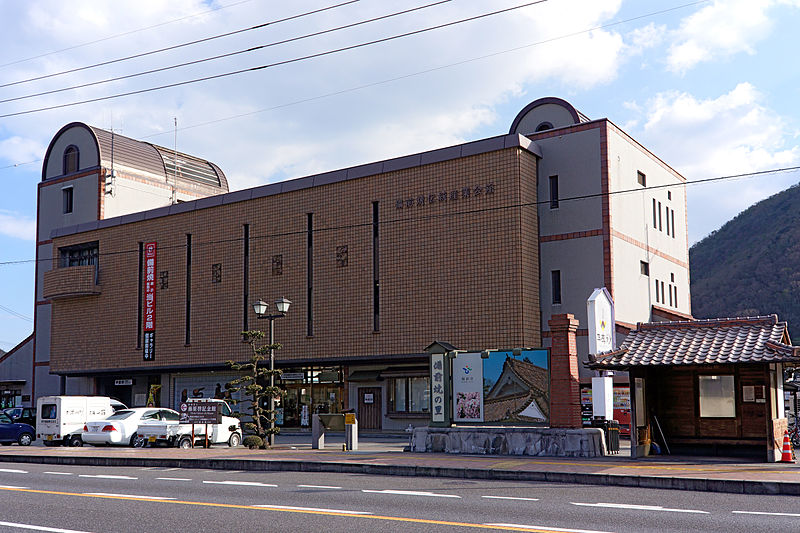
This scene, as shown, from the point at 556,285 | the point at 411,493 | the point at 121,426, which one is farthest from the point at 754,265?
the point at 411,493

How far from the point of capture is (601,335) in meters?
22.5

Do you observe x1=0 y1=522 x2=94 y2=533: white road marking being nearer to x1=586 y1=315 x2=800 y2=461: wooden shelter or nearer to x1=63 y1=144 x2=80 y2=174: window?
x1=586 y1=315 x2=800 y2=461: wooden shelter

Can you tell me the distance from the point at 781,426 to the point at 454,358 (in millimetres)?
8672

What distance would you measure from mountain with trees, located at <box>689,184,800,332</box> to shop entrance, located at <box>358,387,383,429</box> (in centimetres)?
6105

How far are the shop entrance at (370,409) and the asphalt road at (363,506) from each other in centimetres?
2267

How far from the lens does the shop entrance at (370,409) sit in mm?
40375

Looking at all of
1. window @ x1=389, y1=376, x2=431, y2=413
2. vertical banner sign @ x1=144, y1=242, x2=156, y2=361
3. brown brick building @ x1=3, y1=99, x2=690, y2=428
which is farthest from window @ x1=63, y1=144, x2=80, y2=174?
window @ x1=389, y1=376, x2=431, y2=413

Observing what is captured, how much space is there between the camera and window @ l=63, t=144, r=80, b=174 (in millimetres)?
54562

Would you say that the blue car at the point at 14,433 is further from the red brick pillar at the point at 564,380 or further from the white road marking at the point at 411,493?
the white road marking at the point at 411,493

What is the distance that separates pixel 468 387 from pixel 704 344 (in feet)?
21.6

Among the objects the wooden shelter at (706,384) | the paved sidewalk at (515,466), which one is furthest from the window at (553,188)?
the wooden shelter at (706,384)

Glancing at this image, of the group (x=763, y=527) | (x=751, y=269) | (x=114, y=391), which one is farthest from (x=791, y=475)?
(x=751, y=269)

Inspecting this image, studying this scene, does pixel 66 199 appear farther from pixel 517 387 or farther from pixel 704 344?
pixel 704 344

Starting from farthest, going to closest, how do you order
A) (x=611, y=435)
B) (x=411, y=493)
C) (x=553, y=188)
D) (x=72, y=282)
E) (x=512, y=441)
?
(x=72, y=282)
(x=553, y=188)
(x=512, y=441)
(x=611, y=435)
(x=411, y=493)
